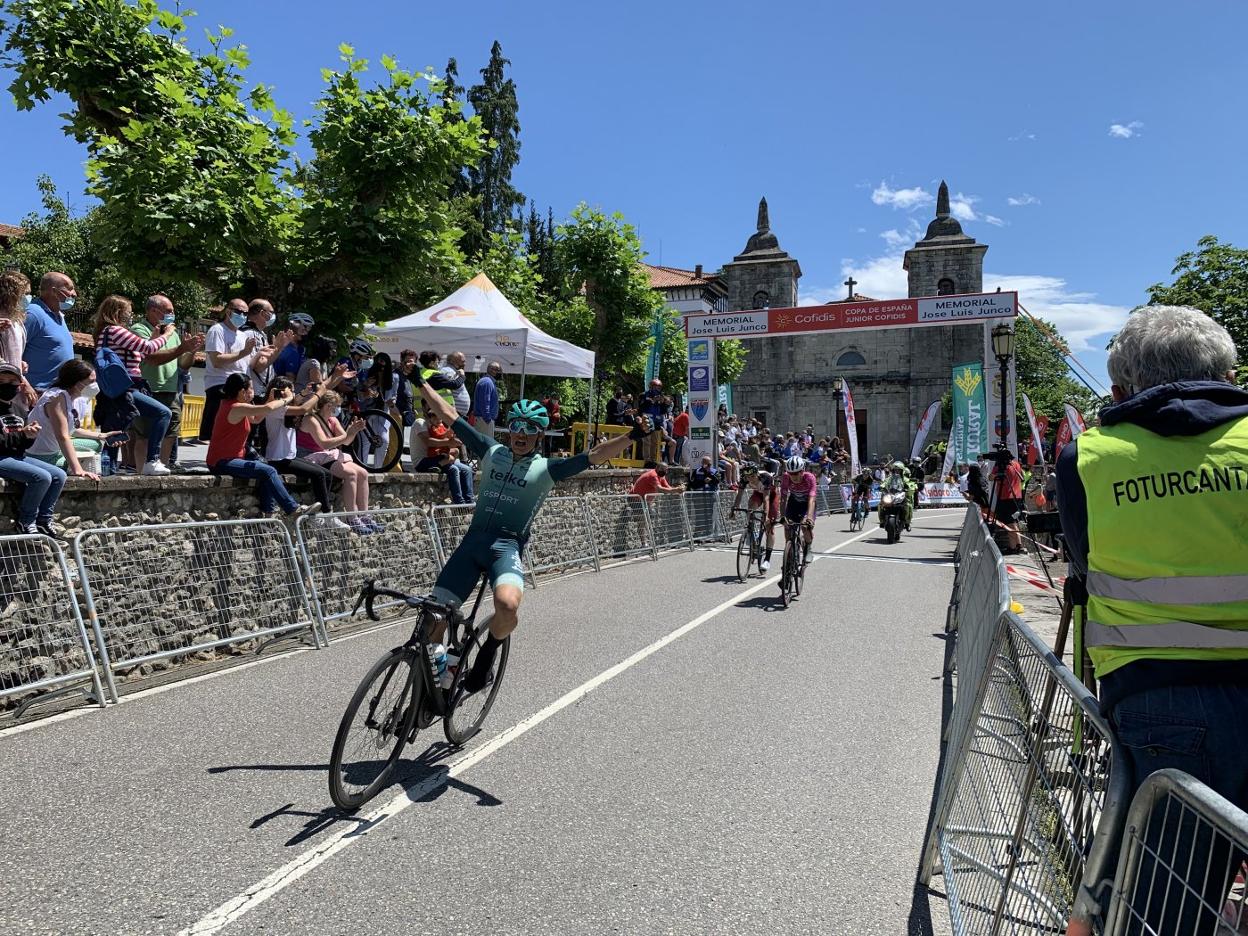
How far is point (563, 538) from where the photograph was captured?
14.2 meters

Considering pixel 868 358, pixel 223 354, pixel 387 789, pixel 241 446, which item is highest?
pixel 868 358

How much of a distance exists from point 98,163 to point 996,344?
55.5 ft

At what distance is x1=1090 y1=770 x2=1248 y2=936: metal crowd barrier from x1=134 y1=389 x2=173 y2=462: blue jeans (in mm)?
8535

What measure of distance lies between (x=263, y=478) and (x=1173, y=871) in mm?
8240

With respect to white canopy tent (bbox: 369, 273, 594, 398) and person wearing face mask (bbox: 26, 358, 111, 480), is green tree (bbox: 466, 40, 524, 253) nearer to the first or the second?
white canopy tent (bbox: 369, 273, 594, 398)

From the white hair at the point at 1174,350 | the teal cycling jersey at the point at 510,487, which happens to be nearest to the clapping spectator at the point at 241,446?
the teal cycling jersey at the point at 510,487

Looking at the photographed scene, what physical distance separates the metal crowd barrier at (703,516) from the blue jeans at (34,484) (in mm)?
12630

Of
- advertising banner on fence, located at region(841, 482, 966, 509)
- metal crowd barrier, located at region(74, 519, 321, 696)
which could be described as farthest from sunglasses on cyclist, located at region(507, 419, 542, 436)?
advertising banner on fence, located at region(841, 482, 966, 509)

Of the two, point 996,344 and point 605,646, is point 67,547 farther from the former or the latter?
point 996,344

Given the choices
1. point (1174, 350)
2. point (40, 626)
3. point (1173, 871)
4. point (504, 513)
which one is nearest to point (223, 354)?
point (40, 626)

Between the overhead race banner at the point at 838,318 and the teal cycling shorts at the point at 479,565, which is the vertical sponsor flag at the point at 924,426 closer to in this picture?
the overhead race banner at the point at 838,318

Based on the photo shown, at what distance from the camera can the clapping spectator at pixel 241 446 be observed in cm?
846

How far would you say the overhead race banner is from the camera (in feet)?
74.4

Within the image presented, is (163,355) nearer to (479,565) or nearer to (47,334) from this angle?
(47,334)
